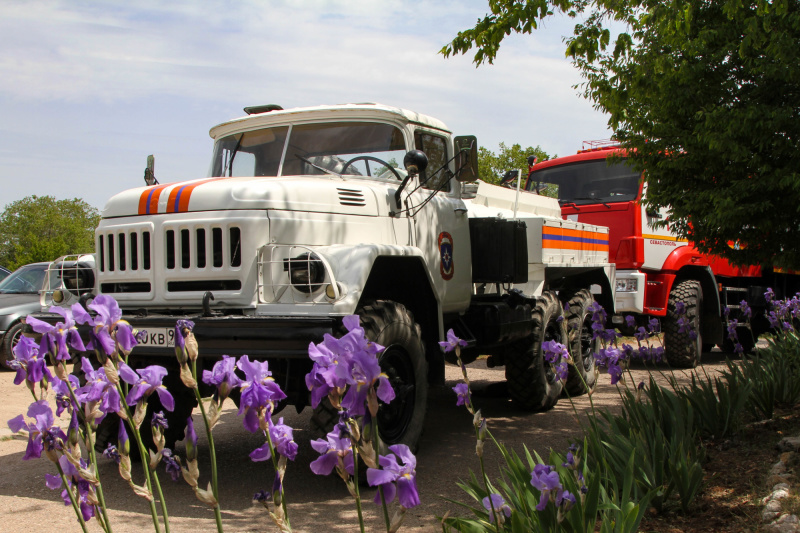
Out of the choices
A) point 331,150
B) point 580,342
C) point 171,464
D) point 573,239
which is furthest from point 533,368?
point 171,464

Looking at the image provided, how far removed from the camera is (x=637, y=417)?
4094 millimetres

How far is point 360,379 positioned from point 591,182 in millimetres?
9382

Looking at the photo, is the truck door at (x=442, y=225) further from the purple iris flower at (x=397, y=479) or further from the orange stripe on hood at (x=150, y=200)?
the purple iris flower at (x=397, y=479)

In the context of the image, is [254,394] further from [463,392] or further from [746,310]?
[746,310]

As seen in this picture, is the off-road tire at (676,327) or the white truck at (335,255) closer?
the white truck at (335,255)

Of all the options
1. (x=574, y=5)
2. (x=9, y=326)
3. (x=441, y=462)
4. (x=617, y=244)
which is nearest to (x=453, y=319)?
(x=441, y=462)

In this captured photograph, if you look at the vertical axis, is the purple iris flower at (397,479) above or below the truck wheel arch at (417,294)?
below

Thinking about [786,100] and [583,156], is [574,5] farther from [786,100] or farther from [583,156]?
[583,156]

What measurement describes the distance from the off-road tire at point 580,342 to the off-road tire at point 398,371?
2902mm

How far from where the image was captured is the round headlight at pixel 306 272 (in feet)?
13.7

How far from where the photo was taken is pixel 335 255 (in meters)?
4.35

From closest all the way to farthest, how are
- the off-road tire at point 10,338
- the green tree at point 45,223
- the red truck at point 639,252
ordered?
1. the red truck at point 639,252
2. the off-road tire at point 10,338
3. the green tree at point 45,223

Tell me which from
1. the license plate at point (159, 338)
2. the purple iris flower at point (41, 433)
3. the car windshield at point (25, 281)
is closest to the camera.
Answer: the purple iris flower at point (41, 433)

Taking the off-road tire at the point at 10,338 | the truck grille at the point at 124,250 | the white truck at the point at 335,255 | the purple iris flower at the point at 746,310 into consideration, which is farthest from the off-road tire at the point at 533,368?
the off-road tire at the point at 10,338
